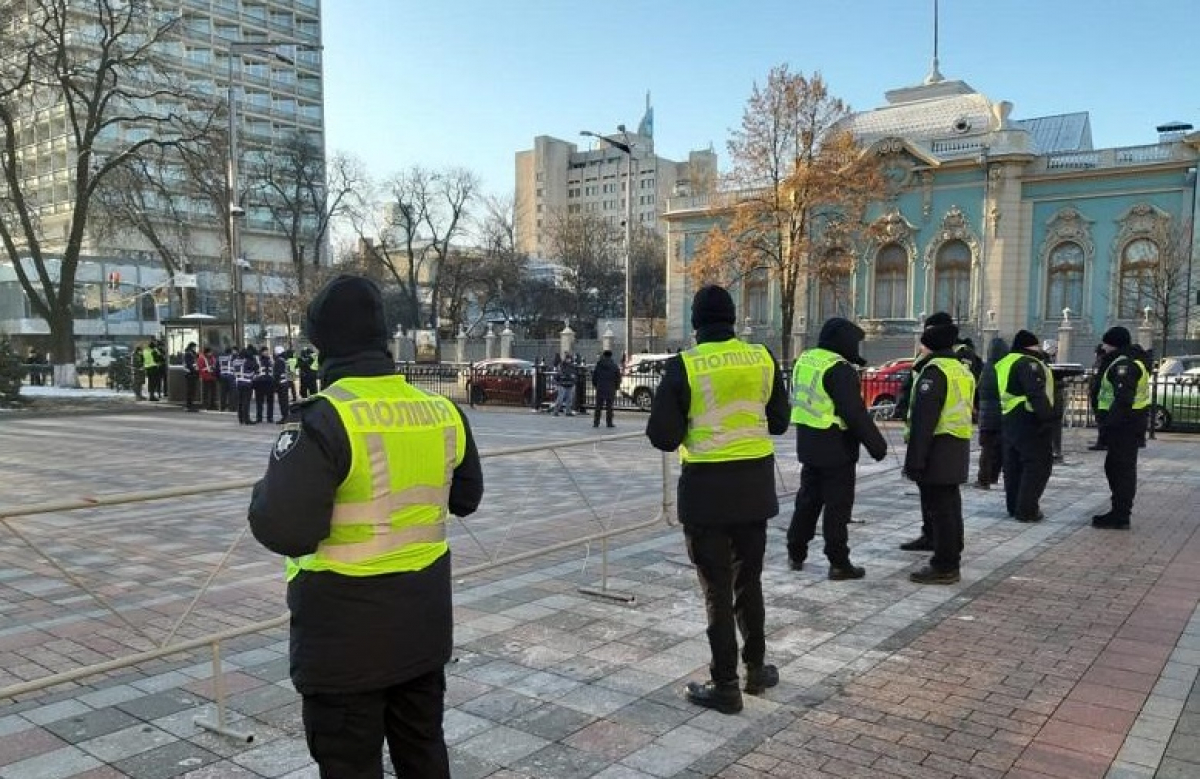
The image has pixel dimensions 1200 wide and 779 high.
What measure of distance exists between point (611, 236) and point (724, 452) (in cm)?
6624

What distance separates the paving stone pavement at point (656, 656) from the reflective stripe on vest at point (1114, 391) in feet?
3.84

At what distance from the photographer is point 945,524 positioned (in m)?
6.25

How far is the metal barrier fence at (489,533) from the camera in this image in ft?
12.5

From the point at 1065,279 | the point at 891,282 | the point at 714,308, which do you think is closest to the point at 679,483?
the point at 714,308

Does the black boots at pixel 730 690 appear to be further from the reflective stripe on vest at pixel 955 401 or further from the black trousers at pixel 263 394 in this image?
the black trousers at pixel 263 394

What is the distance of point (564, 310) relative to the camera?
62.5m

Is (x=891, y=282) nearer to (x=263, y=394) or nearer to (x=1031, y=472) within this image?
(x=263, y=394)

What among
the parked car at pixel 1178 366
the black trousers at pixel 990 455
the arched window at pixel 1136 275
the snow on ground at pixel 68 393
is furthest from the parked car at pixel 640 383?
the arched window at pixel 1136 275

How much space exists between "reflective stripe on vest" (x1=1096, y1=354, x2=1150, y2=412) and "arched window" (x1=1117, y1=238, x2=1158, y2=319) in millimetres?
33717

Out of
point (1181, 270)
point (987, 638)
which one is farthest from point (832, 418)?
point (1181, 270)

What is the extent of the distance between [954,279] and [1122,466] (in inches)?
1452

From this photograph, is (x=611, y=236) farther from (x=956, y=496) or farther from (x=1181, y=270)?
(x=956, y=496)

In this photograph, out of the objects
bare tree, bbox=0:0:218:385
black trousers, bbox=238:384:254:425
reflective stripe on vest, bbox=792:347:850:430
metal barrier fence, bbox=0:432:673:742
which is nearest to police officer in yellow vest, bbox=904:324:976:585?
reflective stripe on vest, bbox=792:347:850:430

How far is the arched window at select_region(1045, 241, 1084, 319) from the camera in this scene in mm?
39531
